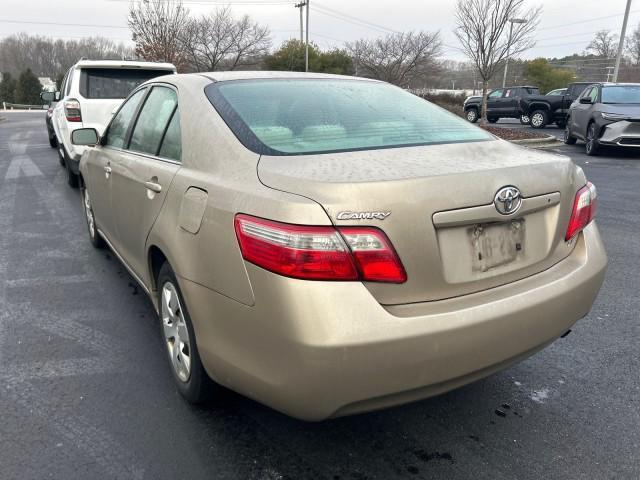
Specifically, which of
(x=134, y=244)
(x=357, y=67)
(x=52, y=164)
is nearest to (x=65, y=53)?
(x=357, y=67)

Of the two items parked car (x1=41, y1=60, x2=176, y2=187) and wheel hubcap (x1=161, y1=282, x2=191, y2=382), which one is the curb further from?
wheel hubcap (x1=161, y1=282, x2=191, y2=382)

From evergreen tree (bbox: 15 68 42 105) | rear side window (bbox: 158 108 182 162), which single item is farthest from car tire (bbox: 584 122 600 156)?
evergreen tree (bbox: 15 68 42 105)

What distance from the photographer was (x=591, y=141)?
1239 cm

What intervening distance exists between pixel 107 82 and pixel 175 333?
6.17 m

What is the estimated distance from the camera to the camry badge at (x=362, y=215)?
5.73ft

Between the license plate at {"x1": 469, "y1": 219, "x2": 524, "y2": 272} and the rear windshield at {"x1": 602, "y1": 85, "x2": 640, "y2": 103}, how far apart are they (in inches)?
485

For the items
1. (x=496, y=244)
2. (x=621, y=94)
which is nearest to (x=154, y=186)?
(x=496, y=244)

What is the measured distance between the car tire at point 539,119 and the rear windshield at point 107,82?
18.9 metres

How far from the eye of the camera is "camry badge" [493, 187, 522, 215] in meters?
1.96

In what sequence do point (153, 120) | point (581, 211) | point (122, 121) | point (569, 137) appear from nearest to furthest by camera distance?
point (581, 211) → point (153, 120) → point (122, 121) → point (569, 137)

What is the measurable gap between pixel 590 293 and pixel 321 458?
4.61 ft

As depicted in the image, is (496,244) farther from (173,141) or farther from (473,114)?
(473,114)

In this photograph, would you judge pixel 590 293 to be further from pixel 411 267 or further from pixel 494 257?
pixel 411 267

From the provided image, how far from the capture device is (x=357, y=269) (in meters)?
1.77
